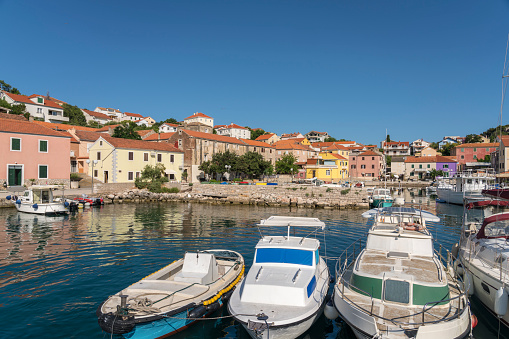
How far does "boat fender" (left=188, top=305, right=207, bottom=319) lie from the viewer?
900 cm

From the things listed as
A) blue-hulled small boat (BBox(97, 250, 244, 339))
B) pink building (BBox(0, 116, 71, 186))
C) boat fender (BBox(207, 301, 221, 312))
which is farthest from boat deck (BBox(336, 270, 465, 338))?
pink building (BBox(0, 116, 71, 186))

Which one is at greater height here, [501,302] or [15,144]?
[15,144]

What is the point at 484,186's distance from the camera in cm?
4553

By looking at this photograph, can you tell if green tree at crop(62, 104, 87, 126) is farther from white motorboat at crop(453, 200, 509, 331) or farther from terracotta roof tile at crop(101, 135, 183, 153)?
white motorboat at crop(453, 200, 509, 331)

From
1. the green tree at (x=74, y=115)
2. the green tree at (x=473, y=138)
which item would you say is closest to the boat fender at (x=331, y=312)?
the green tree at (x=74, y=115)

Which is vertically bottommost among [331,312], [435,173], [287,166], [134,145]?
[331,312]

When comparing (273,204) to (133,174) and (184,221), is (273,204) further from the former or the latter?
(133,174)

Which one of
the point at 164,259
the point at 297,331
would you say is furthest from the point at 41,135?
the point at 297,331

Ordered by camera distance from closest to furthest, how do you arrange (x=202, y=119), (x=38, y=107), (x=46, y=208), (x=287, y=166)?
(x=46, y=208) → (x=287, y=166) → (x=38, y=107) → (x=202, y=119)

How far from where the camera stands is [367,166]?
8050 cm

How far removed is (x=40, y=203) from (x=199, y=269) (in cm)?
2618

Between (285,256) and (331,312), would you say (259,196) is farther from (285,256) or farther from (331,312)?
(331,312)

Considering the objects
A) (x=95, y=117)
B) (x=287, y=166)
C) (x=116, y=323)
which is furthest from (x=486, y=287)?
(x=95, y=117)

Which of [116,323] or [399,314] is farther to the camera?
[399,314]
